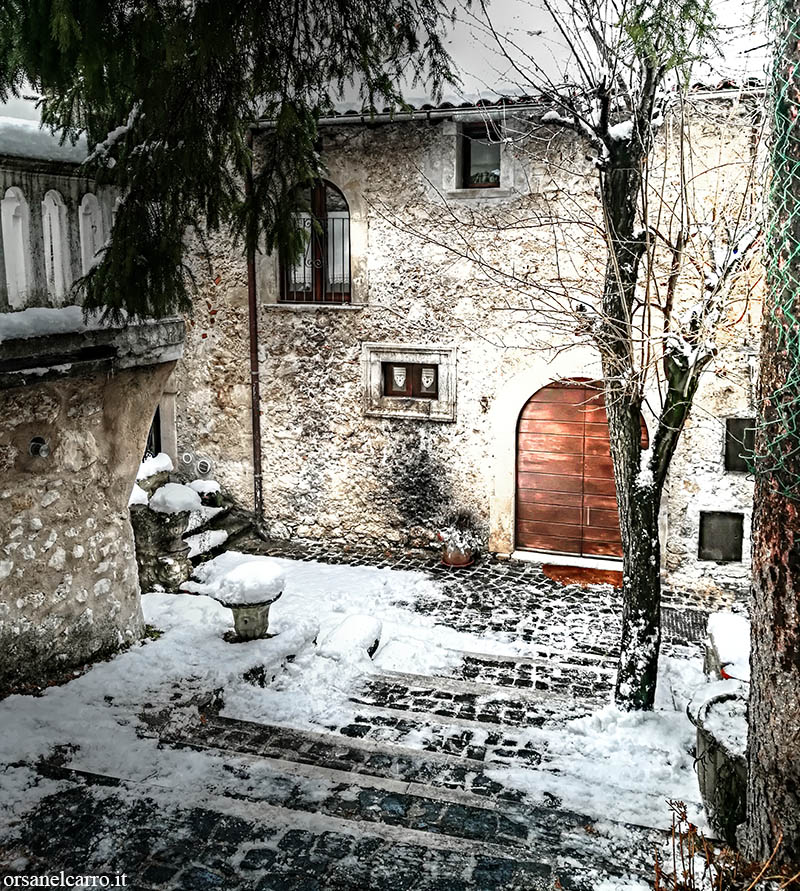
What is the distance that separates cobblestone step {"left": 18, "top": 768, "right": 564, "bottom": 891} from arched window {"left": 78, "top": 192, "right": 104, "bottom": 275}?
3.11 m

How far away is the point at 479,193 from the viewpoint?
9.54m

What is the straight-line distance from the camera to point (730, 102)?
26.2 ft

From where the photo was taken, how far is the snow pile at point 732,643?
5.44 metres

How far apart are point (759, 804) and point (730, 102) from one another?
6.55 metres

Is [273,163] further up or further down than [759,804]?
further up

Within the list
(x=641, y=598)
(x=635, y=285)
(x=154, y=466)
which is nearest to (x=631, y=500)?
(x=641, y=598)

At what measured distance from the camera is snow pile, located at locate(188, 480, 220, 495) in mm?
10906

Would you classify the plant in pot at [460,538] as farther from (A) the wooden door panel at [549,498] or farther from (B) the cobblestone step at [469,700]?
(B) the cobblestone step at [469,700]

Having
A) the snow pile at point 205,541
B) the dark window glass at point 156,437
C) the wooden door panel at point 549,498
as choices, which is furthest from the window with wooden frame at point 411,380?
the dark window glass at point 156,437

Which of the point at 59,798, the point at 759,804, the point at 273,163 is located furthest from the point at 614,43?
the point at 59,798

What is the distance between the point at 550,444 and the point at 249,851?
6578 millimetres

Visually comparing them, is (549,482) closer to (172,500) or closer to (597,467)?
(597,467)

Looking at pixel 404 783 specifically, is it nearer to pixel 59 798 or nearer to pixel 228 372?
pixel 59 798

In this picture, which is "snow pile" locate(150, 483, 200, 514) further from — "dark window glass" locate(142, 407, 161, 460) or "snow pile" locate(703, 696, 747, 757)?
"snow pile" locate(703, 696, 747, 757)
